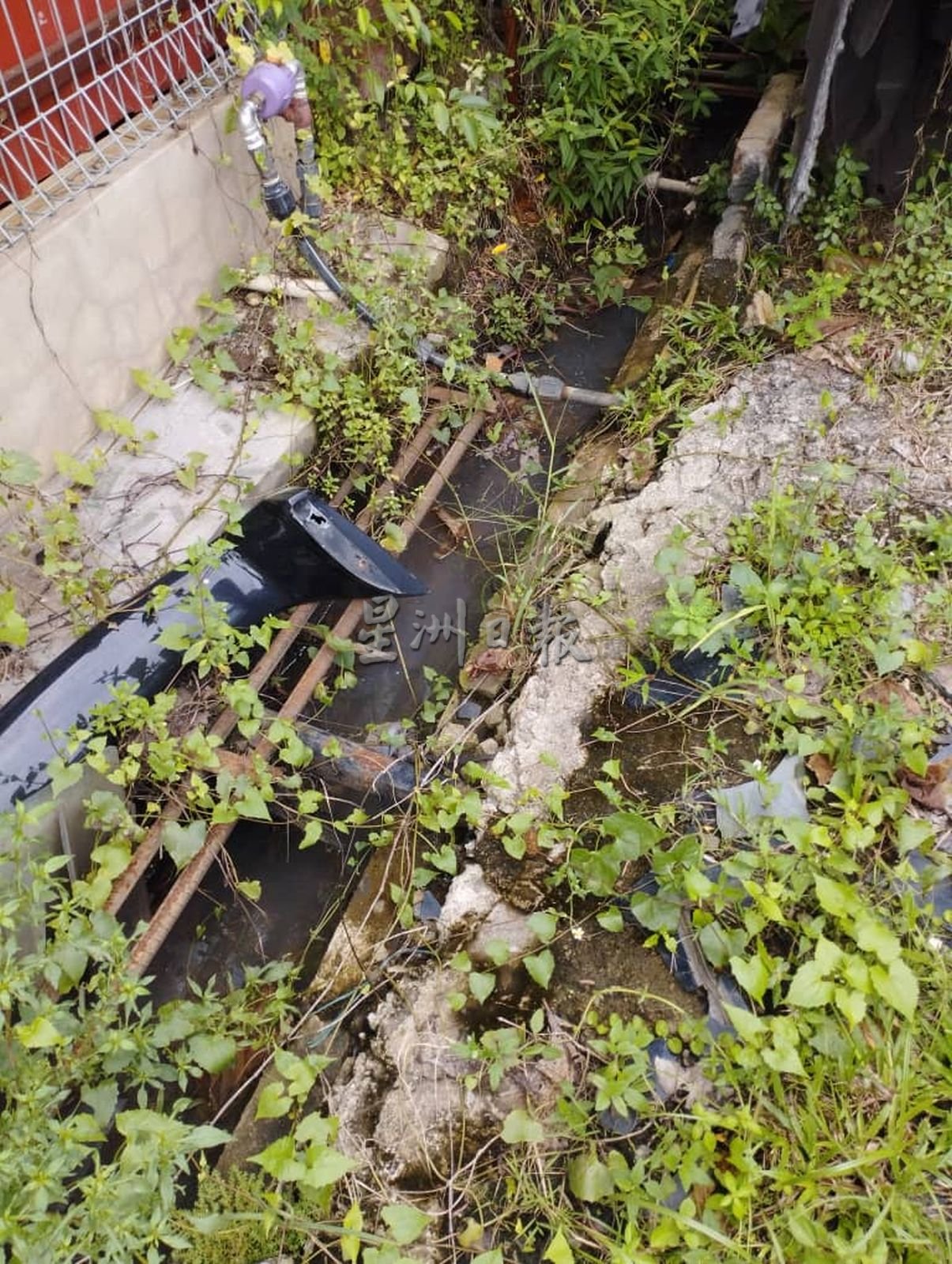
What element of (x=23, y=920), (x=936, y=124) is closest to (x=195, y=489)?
(x=23, y=920)

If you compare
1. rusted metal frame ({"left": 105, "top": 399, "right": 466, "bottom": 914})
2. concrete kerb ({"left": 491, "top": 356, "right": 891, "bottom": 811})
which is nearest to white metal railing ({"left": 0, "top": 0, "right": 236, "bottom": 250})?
rusted metal frame ({"left": 105, "top": 399, "right": 466, "bottom": 914})

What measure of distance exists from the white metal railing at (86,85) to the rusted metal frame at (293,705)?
5.84 ft

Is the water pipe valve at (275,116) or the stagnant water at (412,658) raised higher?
the water pipe valve at (275,116)

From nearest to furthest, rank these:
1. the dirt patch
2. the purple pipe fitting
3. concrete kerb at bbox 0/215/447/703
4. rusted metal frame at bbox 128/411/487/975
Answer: the dirt patch, rusted metal frame at bbox 128/411/487/975, concrete kerb at bbox 0/215/447/703, the purple pipe fitting

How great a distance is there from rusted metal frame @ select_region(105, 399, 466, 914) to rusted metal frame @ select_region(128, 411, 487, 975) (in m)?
0.12

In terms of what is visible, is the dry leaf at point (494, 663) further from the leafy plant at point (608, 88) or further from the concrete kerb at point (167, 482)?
the leafy plant at point (608, 88)

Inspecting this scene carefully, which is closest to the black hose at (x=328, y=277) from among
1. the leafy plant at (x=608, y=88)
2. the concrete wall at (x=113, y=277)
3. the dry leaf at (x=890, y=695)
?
the concrete wall at (x=113, y=277)

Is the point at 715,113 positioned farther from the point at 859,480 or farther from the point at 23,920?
the point at 23,920

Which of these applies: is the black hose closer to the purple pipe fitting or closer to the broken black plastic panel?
the purple pipe fitting

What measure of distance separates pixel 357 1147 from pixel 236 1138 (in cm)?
43

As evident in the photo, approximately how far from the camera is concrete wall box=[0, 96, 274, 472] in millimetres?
3133

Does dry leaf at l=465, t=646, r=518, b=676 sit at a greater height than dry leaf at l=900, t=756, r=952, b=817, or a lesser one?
greater

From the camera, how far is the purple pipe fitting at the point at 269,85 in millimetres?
3438

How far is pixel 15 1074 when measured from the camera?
6.42 feet
